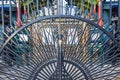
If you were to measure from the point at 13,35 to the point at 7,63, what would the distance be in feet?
0.65

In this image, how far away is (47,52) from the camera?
162cm

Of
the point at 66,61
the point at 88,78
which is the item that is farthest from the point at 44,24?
the point at 88,78

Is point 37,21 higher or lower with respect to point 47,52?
higher

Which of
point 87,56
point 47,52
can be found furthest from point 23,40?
point 87,56

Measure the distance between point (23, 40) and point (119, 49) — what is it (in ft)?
2.02

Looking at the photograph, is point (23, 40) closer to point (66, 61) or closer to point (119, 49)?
point (66, 61)

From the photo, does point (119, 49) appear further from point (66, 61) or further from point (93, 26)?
point (66, 61)

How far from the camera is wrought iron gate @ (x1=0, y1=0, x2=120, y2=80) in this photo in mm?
1597

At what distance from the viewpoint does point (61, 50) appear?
1.58 m

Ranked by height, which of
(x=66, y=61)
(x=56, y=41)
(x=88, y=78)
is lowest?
(x=88, y=78)

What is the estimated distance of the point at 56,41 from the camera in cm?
162

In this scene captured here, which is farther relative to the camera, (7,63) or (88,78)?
(7,63)

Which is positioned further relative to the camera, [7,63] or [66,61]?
[7,63]

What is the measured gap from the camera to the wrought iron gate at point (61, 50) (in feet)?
5.24
